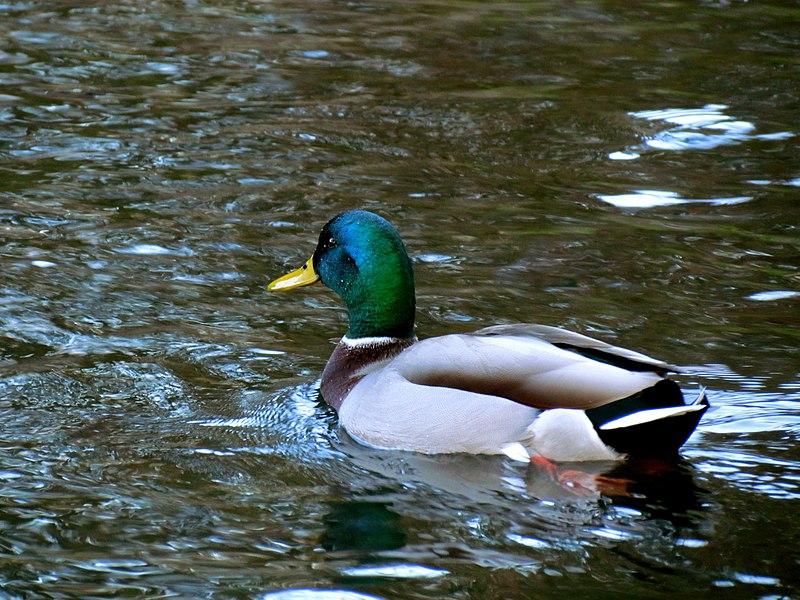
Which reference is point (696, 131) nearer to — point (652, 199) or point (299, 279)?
point (652, 199)

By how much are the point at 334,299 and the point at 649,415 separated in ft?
9.02

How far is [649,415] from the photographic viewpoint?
498 cm

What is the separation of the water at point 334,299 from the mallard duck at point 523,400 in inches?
4.4

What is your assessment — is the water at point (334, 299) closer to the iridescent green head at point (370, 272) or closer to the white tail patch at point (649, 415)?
the white tail patch at point (649, 415)

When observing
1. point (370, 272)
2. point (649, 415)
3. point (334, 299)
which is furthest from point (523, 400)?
point (334, 299)

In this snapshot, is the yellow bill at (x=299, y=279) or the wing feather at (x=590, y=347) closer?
the wing feather at (x=590, y=347)

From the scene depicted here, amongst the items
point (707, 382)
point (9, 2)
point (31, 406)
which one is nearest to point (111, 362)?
point (31, 406)

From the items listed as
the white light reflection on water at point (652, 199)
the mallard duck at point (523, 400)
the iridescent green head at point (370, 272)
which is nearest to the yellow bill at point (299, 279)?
the iridescent green head at point (370, 272)

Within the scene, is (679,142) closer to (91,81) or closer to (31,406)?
(91,81)

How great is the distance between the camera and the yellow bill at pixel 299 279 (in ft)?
20.8

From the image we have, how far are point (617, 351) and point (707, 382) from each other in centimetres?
99

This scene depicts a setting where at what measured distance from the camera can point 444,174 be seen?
9273 millimetres

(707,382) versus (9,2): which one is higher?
(9,2)

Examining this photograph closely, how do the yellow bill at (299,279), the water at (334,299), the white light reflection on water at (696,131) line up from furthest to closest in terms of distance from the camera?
1. the white light reflection on water at (696,131)
2. the yellow bill at (299,279)
3. the water at (334,299)
